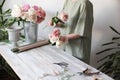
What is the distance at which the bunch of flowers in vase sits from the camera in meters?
1.92

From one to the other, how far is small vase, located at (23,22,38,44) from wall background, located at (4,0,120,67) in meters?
0.61

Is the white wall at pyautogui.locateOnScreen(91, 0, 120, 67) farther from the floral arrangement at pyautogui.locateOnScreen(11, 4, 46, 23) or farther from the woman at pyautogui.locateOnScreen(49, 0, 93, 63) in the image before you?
the floral arrangement at pyautogui.locateOnScreen(11, 4, 46, 23)

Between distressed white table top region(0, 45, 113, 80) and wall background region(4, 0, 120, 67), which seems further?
wall background region(4, 0, 120, 67)

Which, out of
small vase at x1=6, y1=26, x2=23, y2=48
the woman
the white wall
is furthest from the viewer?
the white wall

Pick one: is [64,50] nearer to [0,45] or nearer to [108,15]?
[0,45]

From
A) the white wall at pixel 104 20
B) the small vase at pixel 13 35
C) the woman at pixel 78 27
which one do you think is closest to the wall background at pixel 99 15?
the white wall at pixel 104 20

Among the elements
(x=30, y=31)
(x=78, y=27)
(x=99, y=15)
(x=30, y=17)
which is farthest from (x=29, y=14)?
(x=99, y=15)

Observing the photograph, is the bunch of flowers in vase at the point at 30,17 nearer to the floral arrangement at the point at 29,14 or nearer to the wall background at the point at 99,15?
the floral arrangement at the point at 29,14

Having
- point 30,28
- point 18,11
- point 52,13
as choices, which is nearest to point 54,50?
point 30,28

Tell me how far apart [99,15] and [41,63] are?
3.96 feet

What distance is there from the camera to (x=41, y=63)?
5.47ft

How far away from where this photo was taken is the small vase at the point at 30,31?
80.0 inches

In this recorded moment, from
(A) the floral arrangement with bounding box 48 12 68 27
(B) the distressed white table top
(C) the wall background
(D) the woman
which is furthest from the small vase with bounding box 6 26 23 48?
(C) the wall background

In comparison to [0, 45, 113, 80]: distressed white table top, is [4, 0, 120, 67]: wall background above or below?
above
